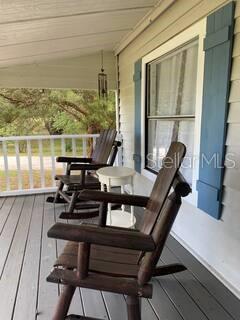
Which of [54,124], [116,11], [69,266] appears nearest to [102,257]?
[69,266]

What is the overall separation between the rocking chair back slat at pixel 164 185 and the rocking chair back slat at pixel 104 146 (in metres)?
1.85

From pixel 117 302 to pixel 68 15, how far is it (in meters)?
2.26

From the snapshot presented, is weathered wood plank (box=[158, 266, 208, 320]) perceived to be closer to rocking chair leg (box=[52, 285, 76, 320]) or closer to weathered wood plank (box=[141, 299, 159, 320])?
weathered wood plank (box=[141, 299, 159, 320])

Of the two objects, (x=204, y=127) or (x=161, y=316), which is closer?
(x=161, y=316)

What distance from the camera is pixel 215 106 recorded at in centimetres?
178

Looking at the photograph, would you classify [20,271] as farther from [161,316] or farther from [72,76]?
[72,76]

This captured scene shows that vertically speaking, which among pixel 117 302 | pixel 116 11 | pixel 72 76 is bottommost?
pixel 117 302

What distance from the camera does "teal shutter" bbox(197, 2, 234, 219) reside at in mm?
1646

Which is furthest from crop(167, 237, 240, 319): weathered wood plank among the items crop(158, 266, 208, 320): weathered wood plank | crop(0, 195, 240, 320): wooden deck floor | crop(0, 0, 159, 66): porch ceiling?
crop(0, 0, 159, 66): porch ceiling

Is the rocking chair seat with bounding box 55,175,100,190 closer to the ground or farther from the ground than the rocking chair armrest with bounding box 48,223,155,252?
closer to the ground

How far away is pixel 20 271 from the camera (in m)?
1.96

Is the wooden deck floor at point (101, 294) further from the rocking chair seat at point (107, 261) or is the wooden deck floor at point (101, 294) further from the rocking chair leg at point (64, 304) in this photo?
the rocking chair seat at point (107, 261)

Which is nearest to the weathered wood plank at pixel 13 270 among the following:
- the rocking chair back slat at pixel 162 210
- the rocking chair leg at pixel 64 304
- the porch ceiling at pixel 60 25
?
the rocking chair leg at pixel 64 304

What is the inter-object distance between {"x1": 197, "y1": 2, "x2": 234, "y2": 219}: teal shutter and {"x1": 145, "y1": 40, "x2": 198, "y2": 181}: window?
0.28 metres
